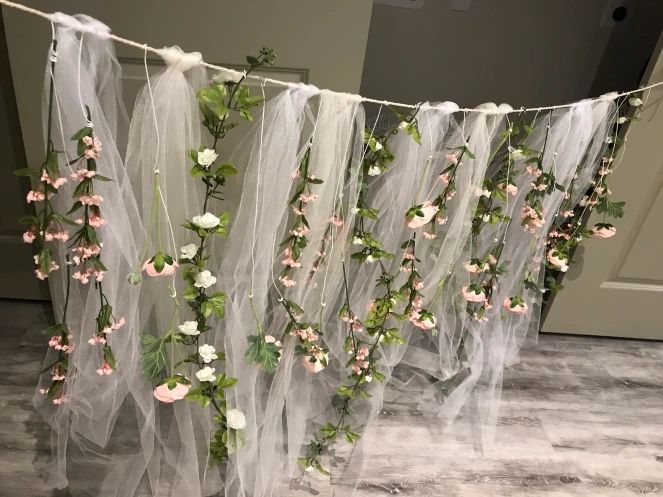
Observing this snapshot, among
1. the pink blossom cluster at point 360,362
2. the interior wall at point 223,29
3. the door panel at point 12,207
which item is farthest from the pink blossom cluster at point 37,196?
the pink blossom cluster at point 360,362

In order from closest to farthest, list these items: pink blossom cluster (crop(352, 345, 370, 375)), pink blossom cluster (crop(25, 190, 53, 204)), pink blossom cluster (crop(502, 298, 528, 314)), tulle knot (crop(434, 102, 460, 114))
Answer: pink blossom cluster (crop(25, 190, 53, 204)) → tulle knot (crop(434, 102, 460, 114)) → pink blossom cluster (crop(352, 345, 370, 375)) → pink blossom cluster (crop(502, 298, 528, 314))

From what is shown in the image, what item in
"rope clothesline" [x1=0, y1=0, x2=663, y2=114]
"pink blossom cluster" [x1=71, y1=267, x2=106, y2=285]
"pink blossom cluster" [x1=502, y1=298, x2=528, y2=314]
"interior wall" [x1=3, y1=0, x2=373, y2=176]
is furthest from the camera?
"pink blossom cluster" [x1=502, y1=298, x2=528, y2=314]

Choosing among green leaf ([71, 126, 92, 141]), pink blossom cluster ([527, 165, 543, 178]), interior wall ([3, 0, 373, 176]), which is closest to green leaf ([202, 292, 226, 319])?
green leaf ([71, 126, 92, 141])

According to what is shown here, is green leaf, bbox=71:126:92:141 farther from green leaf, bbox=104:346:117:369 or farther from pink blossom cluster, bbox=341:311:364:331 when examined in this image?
pink blossom cluster, bbox=341:311:364:331

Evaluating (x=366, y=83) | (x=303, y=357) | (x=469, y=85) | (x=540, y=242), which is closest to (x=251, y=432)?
(x=303, y=357)

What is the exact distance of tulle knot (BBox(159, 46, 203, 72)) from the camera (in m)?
0.81

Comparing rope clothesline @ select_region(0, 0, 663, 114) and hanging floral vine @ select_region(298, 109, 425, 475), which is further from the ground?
rope clothesline @ select_region(0, 0, 663, 114)

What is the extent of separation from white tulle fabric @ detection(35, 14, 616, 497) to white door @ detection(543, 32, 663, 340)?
191 mm

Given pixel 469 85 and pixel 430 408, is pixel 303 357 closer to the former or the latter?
pixel 430 408

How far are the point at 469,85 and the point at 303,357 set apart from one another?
120 cm

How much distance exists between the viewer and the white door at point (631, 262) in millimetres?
1437

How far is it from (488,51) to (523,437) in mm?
1255

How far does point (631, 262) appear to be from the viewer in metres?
1.71

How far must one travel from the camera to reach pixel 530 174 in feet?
4.10
